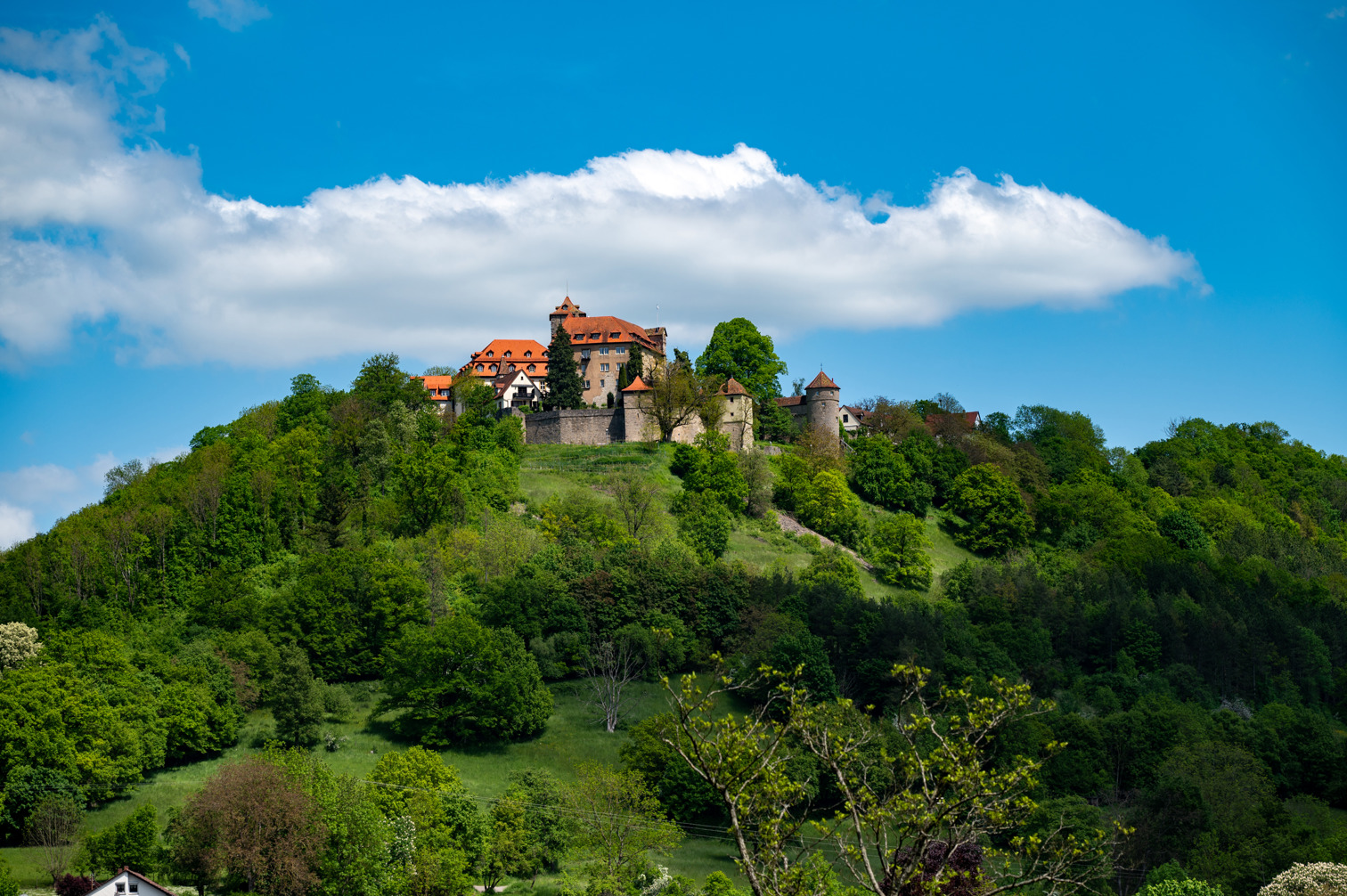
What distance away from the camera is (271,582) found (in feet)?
206

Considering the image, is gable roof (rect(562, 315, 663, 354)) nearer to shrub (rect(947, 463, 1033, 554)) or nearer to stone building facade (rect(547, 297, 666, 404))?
stone building facade (rect(547, 297, 666, 404))

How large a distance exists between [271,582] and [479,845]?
1115 inches

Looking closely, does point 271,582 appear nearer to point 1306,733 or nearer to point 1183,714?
point 1183,714

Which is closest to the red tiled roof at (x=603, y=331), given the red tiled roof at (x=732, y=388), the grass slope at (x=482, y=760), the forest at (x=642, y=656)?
the forest at (x=642, y=656)

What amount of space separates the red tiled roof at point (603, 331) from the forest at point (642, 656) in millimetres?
6411

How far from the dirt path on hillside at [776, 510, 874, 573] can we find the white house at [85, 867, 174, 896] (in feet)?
167

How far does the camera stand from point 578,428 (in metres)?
88.6

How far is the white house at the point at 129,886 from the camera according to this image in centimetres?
3634

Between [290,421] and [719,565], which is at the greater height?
[290,421]

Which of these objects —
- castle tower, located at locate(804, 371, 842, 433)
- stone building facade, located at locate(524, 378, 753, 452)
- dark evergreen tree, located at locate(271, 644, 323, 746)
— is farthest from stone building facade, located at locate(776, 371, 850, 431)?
dark evergreen tree, located at locate(271, 644, 323, 746)

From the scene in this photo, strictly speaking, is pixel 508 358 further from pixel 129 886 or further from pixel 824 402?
pixel 129 886

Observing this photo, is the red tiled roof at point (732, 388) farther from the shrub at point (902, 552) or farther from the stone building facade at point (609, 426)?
the shrub at point (902, 552)

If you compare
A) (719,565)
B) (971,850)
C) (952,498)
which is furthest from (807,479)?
(971,850)

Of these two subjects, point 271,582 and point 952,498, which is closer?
point 271,582
